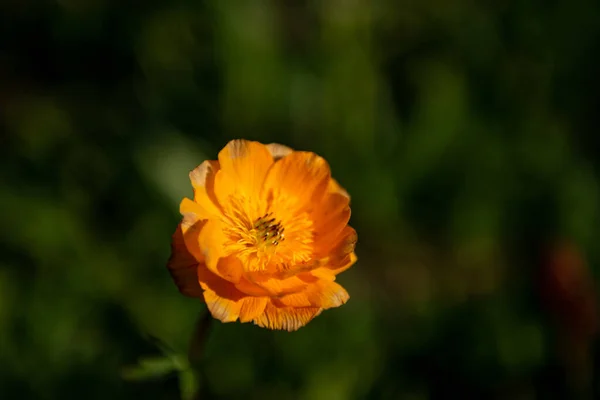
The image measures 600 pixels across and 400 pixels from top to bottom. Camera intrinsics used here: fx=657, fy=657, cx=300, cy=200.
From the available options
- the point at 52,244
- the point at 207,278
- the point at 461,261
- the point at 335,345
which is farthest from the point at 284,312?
the point at 461,261

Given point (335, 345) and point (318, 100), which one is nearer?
point (335, 345)

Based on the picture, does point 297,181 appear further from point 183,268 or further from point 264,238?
point 183,268

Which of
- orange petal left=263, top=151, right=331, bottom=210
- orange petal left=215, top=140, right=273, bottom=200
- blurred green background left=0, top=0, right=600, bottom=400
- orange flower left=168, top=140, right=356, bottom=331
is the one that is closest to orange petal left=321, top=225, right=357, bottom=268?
orange flower left=168, top=140, right=356, bottom=331

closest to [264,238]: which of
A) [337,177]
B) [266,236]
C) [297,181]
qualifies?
[266,236]

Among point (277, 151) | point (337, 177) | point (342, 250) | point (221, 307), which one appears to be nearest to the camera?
point (221, 307)

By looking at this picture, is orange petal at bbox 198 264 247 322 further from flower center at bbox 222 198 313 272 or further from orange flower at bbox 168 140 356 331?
flower center at bbox 222 198 313 272

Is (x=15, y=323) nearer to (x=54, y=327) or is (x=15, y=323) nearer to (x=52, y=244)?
(x=54, y=327)
